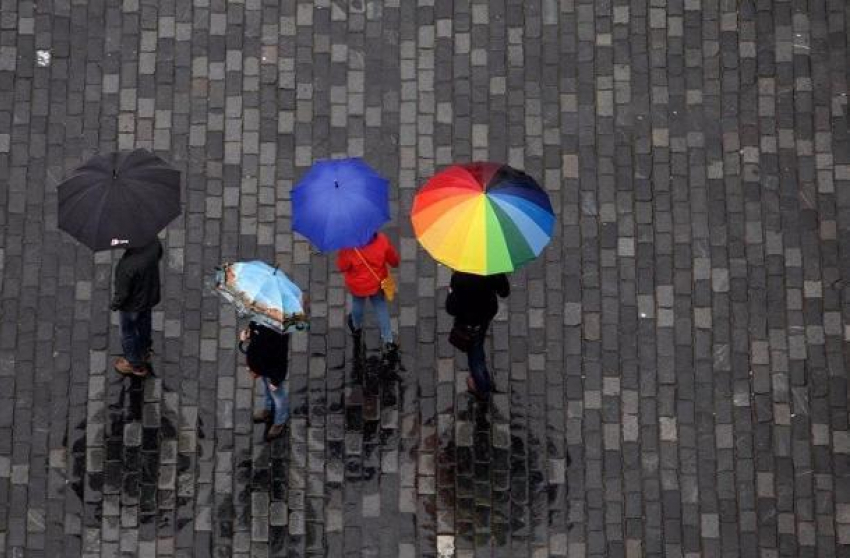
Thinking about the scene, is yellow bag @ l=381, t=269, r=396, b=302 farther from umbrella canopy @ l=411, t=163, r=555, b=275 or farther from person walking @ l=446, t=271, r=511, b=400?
umbrella canopy @ l=411, t=163, r=555, b=275

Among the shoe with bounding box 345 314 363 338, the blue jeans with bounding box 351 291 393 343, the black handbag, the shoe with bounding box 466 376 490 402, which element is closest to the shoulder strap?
the blue jeans with bounding box 351 291 393 343

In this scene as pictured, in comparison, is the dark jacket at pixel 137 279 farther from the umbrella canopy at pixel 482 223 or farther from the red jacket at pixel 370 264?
the umbrella canopy at pixel 482 223

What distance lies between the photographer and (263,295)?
33.0 feet

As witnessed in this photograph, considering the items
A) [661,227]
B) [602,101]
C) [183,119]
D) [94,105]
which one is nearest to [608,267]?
[661,227]

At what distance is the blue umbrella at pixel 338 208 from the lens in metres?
10.4

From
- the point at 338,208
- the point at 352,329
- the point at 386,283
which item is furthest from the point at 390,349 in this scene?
the point at 338,208

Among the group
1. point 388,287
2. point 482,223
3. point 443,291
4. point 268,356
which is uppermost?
point 443,291

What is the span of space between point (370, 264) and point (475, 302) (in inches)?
33.9

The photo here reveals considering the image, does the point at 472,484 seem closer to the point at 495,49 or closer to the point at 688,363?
the point at 688,363

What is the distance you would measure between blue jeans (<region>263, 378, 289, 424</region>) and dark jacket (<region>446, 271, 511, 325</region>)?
146 centimetres

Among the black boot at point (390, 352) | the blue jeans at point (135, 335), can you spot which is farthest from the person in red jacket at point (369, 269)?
the blue jeans at point (135, 335)

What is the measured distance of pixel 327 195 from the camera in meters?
10.5

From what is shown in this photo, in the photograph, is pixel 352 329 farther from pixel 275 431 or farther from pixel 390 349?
pixel 275 431

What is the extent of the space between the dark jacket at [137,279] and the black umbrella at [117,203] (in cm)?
32
